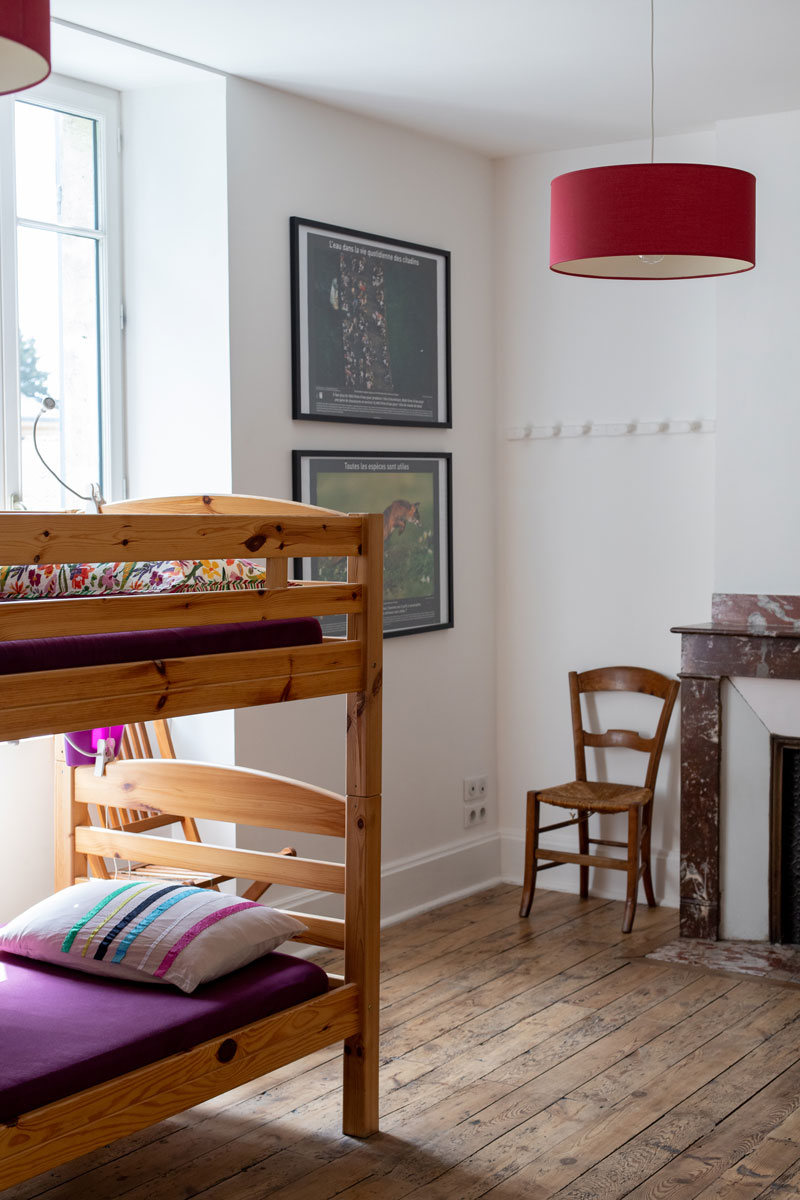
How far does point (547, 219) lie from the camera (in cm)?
482

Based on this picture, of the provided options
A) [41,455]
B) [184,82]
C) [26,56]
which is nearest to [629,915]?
[41,455]

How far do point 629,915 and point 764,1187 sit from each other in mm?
1680

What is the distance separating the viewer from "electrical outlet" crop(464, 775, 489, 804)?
194 inches

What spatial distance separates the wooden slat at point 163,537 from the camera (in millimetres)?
2145

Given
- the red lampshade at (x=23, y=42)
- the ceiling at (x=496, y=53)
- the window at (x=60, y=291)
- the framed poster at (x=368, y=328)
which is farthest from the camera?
the framed poster at (x=368, y=328)

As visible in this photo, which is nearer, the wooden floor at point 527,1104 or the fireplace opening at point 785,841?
the wooden floor at point 527,1104

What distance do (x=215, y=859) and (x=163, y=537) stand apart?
964 mm

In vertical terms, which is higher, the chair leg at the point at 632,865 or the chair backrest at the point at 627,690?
the chair backrest at the point at 627,690

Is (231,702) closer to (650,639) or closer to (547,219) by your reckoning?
(650,639)

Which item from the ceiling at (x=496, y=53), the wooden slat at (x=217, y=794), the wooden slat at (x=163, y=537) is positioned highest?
the ceiling at (x=496, y=53)

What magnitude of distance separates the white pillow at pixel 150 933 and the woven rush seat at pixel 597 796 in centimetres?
A: 170

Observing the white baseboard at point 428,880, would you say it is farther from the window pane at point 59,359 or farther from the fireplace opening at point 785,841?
the window pane at point 59,359

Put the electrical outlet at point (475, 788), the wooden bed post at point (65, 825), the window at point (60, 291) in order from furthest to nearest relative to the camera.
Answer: the electrical outlet at point (475, 788), the window at point (60, 291), the wooden bed post at point (65, 825)

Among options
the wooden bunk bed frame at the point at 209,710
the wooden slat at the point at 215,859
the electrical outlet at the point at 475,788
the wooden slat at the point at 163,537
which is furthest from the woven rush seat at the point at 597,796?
the wooden slat at the point at 163,537
